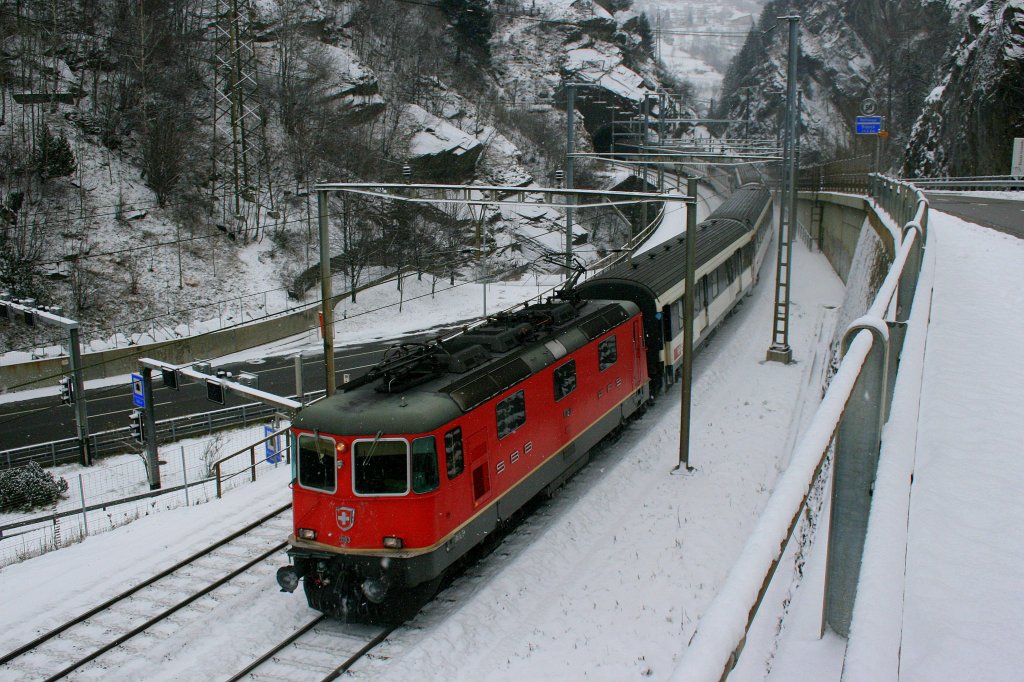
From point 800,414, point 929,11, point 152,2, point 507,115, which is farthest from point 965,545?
point 929,11

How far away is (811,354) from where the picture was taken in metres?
25.5

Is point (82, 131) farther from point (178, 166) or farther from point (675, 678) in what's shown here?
point (675, 678)

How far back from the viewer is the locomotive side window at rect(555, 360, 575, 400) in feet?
49.0

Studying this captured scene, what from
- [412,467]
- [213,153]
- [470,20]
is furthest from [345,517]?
[470,20]

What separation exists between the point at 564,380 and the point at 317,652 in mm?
6346

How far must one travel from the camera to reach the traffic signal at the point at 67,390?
76.2ft

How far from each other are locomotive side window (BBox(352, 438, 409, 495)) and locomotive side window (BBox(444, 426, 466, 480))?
640 millimetres

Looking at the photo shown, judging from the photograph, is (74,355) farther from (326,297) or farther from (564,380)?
(564,380)

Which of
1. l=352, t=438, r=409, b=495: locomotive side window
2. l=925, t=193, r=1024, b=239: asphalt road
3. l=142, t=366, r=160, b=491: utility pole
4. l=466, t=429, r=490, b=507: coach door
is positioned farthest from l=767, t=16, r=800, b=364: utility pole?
l=142, t=366, r=160, b=491: utility pole

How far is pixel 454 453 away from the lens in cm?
1184

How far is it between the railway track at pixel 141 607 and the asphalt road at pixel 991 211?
55.1 ft

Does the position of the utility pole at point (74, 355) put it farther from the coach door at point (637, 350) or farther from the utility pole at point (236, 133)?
the utility pole at point (236, 133)

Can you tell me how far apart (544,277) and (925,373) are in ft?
160

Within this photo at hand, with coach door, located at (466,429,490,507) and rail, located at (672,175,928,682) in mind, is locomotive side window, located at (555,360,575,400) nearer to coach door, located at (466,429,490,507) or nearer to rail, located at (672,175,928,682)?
coach door, located at (466,429,490,507)
